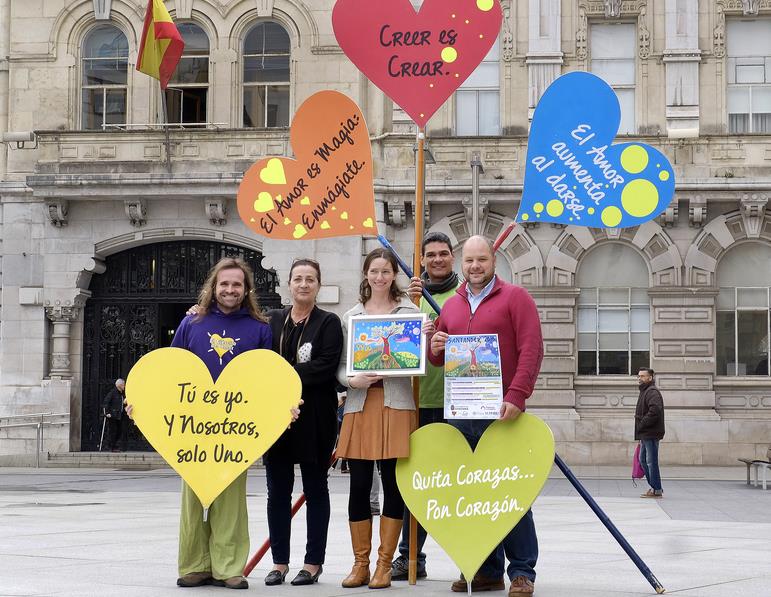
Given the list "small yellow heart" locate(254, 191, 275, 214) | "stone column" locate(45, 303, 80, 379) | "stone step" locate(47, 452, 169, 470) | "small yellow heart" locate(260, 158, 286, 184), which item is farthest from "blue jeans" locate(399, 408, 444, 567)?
"stone column" locate(45, 303, 80, 379)

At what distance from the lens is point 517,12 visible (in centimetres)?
2698

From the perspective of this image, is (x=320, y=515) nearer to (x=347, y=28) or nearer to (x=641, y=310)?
(x=347, y=28)

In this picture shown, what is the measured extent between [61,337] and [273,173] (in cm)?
1894

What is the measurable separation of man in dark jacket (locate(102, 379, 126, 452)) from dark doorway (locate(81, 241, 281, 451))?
27cm

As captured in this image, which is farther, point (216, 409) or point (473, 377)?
point (216, 409)

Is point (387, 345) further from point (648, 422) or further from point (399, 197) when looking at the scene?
point (399, 197)

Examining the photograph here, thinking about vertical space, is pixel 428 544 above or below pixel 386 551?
below

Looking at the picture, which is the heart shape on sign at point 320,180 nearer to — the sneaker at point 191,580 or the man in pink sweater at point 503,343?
the man in pink sweater at point 503,343

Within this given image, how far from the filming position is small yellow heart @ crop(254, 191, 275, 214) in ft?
30.9

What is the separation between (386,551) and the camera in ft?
27.7

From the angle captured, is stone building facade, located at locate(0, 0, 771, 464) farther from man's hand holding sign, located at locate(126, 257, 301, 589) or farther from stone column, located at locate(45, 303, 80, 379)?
man's hand holding sign, located at locate(126, 257, 301, 589)

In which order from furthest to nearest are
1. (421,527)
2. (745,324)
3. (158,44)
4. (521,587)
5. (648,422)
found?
(745,324), (158,44), (648,422), (421,527), (521,587)

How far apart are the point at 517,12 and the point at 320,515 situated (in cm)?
1972

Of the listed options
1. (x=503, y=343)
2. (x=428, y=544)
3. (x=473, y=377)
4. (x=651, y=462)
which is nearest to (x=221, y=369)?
(x=473, y=377)
